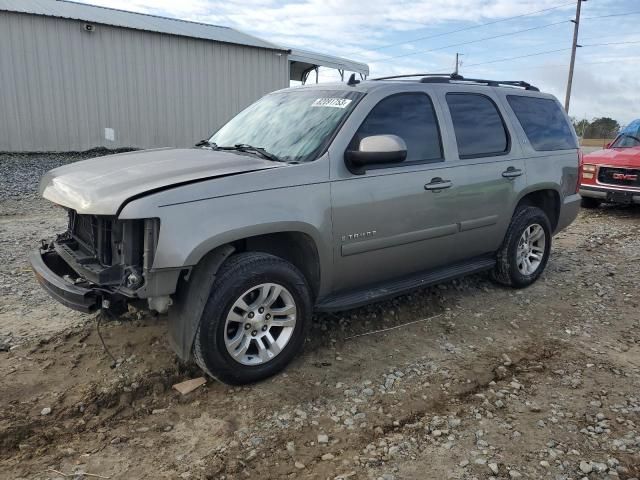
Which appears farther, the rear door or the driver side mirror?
the rear door

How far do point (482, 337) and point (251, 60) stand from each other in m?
15.3

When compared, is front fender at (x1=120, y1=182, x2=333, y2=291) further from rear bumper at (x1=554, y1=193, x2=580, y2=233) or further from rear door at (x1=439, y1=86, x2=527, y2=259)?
rear bumper at (x1=554, y1=193, x2=580, y2=233)

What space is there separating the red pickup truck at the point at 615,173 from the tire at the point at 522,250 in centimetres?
436

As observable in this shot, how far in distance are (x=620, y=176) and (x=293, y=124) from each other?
313 inches

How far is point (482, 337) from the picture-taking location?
4.17m

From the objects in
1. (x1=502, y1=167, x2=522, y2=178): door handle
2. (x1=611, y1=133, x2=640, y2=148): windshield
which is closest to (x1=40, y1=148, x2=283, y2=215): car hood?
(x1=502, y1=167, x2=522, y2=178): door handle

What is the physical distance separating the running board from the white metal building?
13.3 m

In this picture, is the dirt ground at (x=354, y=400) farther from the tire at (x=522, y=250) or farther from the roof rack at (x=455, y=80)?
the roof rack at (x=455, y=80)

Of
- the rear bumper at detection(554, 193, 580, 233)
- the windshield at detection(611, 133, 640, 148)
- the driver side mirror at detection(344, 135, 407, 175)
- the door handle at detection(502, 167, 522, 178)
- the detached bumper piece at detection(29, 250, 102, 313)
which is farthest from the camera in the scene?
the windshield at detection(611, 133, 640, 148)

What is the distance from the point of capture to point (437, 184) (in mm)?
4074

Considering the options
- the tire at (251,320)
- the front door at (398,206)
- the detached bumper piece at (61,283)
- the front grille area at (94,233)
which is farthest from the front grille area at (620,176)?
the detached bumper piece at (61,283)

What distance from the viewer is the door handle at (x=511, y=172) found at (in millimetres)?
4710

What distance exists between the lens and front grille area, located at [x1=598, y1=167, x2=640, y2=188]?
9219mm

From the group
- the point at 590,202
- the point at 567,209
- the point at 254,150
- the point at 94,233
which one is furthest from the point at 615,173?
the point at 94,233
